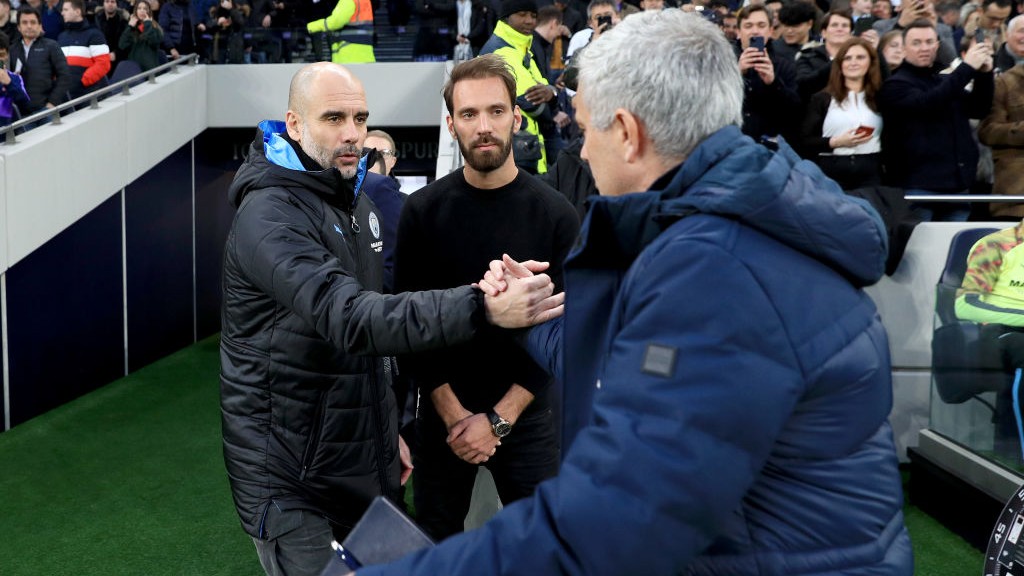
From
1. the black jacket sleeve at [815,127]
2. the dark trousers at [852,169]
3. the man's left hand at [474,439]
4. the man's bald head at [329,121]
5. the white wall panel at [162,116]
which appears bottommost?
the white wall panel at [162,116]

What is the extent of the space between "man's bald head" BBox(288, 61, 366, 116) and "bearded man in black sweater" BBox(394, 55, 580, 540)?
51 cm

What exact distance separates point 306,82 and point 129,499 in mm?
3871

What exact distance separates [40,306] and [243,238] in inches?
232

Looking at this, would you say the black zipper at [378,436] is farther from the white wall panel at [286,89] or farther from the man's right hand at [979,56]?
the white wall panel at [286,89]

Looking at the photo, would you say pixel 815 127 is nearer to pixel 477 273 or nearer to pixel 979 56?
pixel 979 56


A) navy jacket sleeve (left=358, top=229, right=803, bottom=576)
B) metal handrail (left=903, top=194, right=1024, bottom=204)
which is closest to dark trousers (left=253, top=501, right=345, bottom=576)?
navy jacket sleeve (left=358, top=229, right=803, bottom=576)

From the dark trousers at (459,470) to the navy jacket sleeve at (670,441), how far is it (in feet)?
6.70

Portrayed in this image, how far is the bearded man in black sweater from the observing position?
342cm

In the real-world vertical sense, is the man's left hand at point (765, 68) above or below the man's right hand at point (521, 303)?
above

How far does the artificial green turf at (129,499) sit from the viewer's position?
16.8 ft

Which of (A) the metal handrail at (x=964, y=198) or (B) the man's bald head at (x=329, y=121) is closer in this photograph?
(B) the man's bald head at (x=329, y=121)

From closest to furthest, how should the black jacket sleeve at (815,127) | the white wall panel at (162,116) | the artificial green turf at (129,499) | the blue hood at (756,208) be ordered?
1. the blue hood at (756,208)
2. the artificial green turf at (129,499)
3. the black jacket sleeve at (815,127)
4. the white wall panel at (162,116)

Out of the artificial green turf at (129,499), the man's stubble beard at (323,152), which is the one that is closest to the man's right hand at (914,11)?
the artificial green turf at (129,499)

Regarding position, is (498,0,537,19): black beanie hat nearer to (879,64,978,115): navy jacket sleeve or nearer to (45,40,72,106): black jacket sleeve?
(879,64,978,115): navy jacket sleeve
